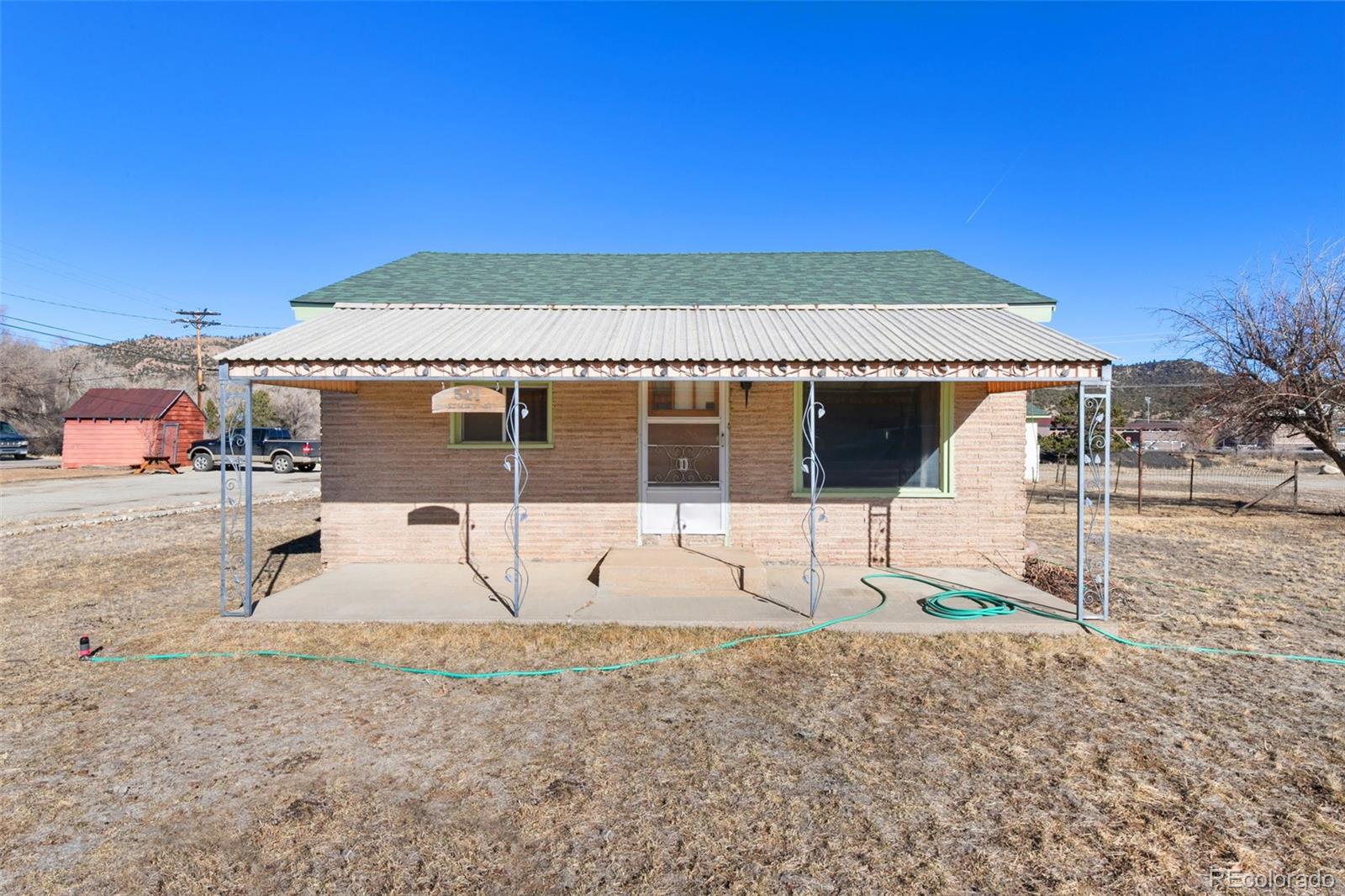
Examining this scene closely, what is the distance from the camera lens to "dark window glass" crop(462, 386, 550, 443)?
8656mm

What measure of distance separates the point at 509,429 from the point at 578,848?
5.99 metres

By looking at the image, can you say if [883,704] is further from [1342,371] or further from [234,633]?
[1342,371]

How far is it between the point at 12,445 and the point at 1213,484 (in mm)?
54361

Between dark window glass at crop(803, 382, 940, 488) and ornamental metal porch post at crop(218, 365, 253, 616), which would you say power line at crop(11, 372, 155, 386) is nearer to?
ornamental metal porch post at crop(218, 365, 253, 616)

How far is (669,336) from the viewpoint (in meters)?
7.42

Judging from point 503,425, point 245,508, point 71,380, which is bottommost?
point 245,508

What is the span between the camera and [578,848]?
312cm

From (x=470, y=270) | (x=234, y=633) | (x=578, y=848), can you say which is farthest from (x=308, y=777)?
(x=470, y=270)

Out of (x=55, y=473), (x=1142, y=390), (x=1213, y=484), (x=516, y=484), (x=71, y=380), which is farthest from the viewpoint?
(x=1142, y=390)

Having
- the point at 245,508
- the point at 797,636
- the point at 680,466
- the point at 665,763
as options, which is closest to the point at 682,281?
the point at 680,466

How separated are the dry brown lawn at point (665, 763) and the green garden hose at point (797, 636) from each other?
143mm

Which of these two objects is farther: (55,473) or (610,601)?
(55,473)

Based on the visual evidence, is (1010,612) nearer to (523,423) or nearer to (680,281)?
(523,423)

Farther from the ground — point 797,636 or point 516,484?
point 516,484
